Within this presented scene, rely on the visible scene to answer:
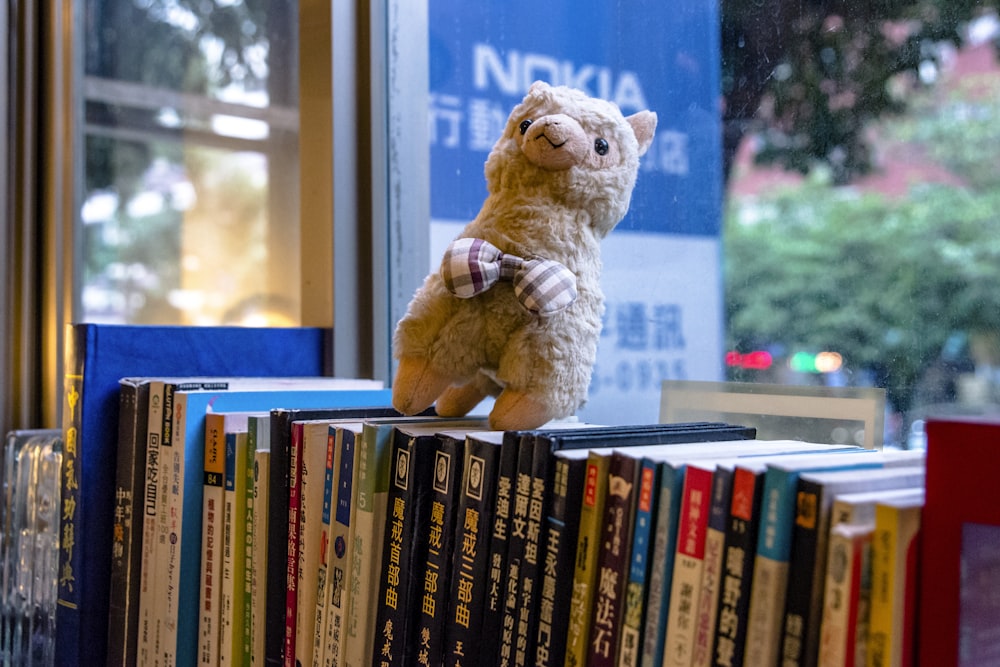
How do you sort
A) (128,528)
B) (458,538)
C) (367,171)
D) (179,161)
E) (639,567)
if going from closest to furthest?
(639,567)
(458,538)
(128,528)
(367,171)
(179,161)

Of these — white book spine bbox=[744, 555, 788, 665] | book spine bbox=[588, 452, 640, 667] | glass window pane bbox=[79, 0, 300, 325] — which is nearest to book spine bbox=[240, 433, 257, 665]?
book spine bbox=[588, 452, 640, 667]

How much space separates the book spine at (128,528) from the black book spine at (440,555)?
455mm

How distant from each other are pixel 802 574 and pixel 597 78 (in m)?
0.68

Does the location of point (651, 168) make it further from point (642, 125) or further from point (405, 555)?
point (405, 555)

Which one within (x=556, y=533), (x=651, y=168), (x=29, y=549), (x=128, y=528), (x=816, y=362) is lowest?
Answer: (x=29, y=549)

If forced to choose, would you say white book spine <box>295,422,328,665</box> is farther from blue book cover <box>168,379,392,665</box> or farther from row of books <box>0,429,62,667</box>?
row of books <box>0,429,62,667</box>

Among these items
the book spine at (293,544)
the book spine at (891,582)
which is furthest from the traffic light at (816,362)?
the book spine at (293,544)

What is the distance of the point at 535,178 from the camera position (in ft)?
2.48

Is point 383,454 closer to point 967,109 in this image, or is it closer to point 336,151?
point 967,109

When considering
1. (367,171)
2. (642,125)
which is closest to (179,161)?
(367,171)

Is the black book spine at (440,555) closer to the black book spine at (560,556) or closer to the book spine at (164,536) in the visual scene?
the black book spine at (560,556)

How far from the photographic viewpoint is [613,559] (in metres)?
0.57

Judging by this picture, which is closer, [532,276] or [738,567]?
[738,567]

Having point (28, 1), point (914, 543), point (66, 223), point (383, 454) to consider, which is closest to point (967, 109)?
point (914, 543)
